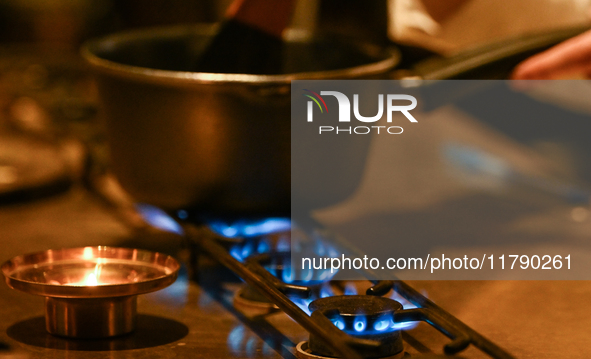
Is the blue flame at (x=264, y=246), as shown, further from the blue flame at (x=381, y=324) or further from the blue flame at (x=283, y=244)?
the blue flame at (x=381, y=324)

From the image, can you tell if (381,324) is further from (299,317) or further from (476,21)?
(476,21)

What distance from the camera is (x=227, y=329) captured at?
1.57 ft

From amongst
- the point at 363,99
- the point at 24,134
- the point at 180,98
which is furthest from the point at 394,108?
the point at 24,134

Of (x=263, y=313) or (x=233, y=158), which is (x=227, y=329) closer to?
(x=263, y=313)

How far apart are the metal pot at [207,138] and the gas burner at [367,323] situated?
16 cm

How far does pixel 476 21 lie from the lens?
0.87 metres

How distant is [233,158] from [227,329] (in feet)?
0.45

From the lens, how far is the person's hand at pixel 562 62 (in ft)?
1.80

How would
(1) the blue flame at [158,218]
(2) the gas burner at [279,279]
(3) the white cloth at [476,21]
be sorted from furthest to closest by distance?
(3) the white cloth at [476,21] → (1) the blue flame at [158,218] → (2) the gas burner at [279,279]

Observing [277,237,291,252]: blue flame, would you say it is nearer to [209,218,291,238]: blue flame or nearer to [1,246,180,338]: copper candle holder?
[209,218,291,238]: blue flame

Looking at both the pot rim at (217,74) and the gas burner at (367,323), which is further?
the pot rim at (217,74)

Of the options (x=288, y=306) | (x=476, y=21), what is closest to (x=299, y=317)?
(x=288, y=306)

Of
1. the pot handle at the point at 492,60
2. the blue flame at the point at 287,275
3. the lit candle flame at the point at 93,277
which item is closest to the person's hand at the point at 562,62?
the pot handle at the point at 492,60

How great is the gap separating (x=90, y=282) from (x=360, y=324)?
191 mm
